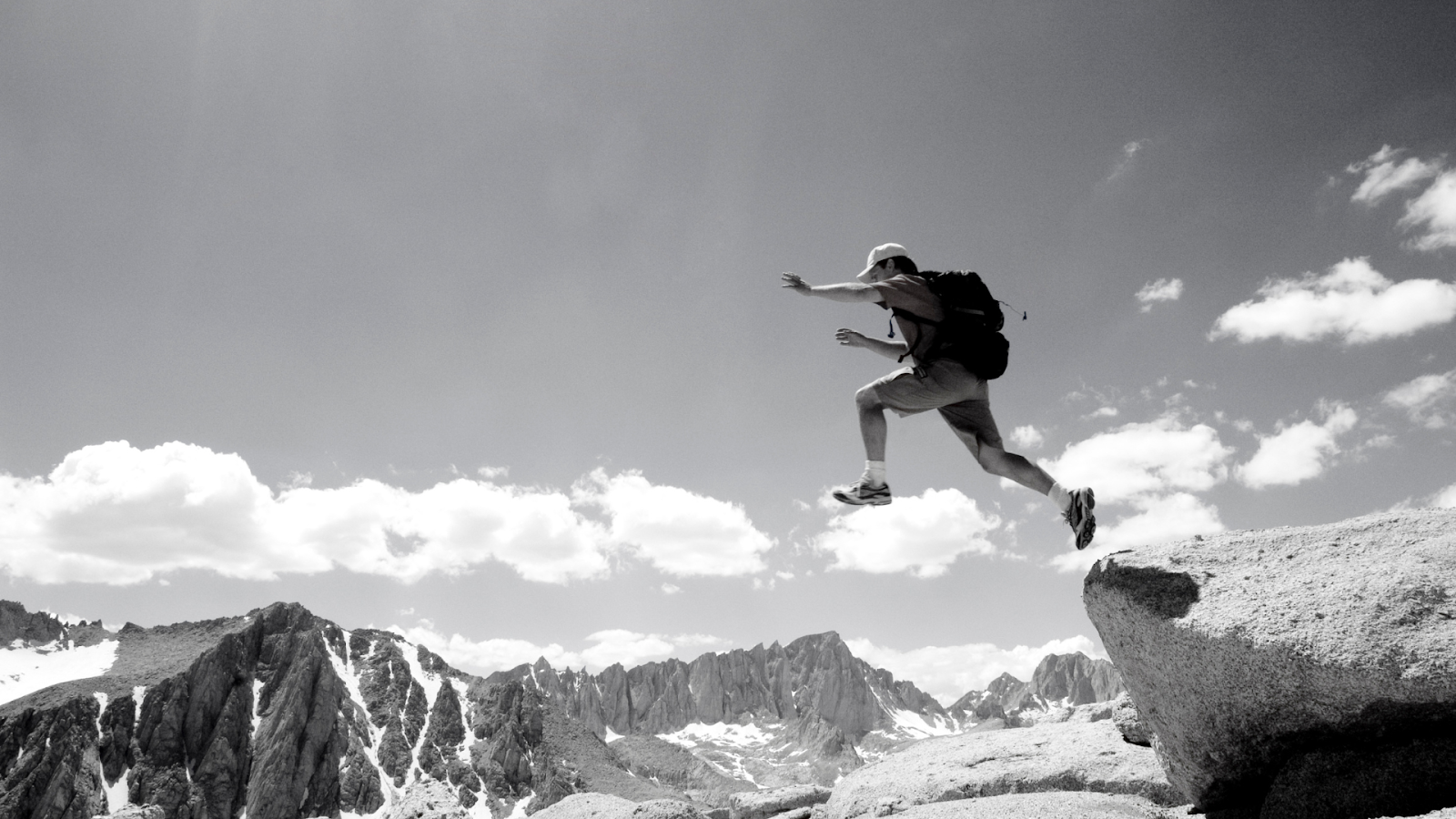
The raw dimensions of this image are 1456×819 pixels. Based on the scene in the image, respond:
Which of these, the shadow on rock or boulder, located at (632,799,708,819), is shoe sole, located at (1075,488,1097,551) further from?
boulder, located at (632,799,708,819)

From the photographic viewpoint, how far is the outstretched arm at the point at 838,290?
7.55 meters

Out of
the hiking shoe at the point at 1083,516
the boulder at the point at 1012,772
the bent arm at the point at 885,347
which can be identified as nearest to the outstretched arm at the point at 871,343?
the bent arm at the point at 885,347

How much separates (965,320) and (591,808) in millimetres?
10164

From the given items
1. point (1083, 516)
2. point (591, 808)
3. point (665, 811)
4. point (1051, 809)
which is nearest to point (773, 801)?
point (665, 811)

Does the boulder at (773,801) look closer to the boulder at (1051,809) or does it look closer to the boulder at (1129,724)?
the boulder at (1129,724)

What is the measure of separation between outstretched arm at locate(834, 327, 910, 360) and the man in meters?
0.29

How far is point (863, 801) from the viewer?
1159 cm

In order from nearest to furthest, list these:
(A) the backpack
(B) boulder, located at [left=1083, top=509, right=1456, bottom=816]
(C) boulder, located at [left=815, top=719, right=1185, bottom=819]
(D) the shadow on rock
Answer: (B) boulder, located at [left=1083, top=509, right=1456, bottom=816], (D) the shadow on rock, (A) the backpack, (C) boulder, located at [left=815, top=719, right=1185, bottom=819]

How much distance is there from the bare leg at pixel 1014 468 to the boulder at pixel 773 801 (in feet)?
46.2

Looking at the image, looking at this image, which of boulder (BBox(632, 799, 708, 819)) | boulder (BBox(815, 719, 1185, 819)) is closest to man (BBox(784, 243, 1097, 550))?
boulder (BBox(815, 719, 1185, 819))

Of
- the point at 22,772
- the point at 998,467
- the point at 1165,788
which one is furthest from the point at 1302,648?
the point at 22,772

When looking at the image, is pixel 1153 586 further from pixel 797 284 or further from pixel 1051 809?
pixel 797 284

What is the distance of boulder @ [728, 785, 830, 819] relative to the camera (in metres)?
19.6

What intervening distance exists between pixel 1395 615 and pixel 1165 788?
486 centimetres
